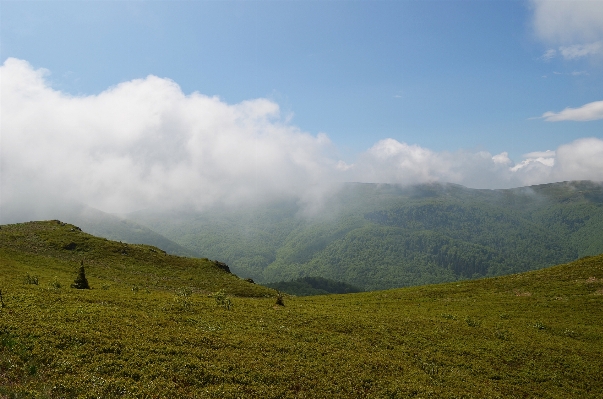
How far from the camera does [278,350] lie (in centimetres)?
2481

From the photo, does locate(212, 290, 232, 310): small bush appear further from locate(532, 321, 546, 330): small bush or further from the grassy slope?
locate(532, 321, 546, 330): small bush

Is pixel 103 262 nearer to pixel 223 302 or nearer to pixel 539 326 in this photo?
pixel 223 302

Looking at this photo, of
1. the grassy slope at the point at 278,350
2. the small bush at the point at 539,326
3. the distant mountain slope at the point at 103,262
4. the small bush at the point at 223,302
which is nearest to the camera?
the grassy slope at the point at 278,350

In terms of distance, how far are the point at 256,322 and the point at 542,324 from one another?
122 feet

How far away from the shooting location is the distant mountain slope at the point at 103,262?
56594 millimetres

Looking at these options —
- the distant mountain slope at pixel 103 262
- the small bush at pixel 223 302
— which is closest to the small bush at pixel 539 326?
the small bush at pixel 223 302

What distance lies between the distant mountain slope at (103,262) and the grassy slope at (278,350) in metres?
13.9

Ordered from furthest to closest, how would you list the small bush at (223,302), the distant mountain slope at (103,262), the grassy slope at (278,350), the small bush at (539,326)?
the distant mountain slope at (103,262) < the small bush at (539,326) < the small bush at (223,302) < the grassy slope at (278,350)

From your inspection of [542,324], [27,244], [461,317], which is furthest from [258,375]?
[27,244]

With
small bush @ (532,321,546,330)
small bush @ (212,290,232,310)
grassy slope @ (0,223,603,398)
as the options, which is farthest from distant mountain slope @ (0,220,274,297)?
small bush @ (532,321,546,330)

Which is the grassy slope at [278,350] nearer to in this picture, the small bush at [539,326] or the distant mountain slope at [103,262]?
the small bush at [539,326]

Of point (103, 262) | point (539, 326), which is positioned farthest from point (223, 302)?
point (103, 262)

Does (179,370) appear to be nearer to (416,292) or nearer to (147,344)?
(147,344)

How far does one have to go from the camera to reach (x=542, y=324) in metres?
40.8
